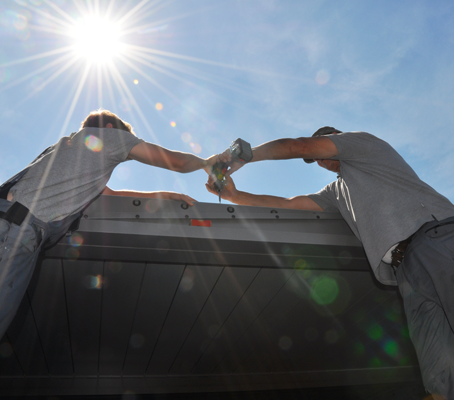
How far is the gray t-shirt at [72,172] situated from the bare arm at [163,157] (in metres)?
0.05

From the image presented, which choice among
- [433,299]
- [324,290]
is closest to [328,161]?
[433,299]

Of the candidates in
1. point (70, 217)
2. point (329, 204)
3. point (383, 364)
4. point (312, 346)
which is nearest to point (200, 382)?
point (312, 346)

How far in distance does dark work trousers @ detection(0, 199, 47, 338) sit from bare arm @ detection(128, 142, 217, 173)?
622mm

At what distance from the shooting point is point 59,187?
1.61 metres

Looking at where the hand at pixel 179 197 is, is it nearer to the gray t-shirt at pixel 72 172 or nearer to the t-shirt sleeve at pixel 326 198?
the gray t-shirt at pixel 72 172

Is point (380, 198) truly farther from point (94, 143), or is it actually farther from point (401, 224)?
point (94, 143)

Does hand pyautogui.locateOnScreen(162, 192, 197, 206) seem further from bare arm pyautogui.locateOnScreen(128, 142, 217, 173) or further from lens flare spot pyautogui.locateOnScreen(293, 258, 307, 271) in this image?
lens flare spot pyautogui.locateOnScreen(293, 258, 307, 271)

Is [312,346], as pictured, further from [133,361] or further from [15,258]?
[15,258]

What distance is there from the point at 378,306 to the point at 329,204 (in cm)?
165

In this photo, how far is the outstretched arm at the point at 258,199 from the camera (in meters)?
2.60

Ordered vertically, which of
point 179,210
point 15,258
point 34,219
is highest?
point 179,210

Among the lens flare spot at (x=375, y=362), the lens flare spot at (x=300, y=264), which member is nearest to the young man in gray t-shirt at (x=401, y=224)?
the lens flare spot at (x=300, y=264)

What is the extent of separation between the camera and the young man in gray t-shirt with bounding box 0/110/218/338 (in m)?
1.38

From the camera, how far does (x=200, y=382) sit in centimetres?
451
